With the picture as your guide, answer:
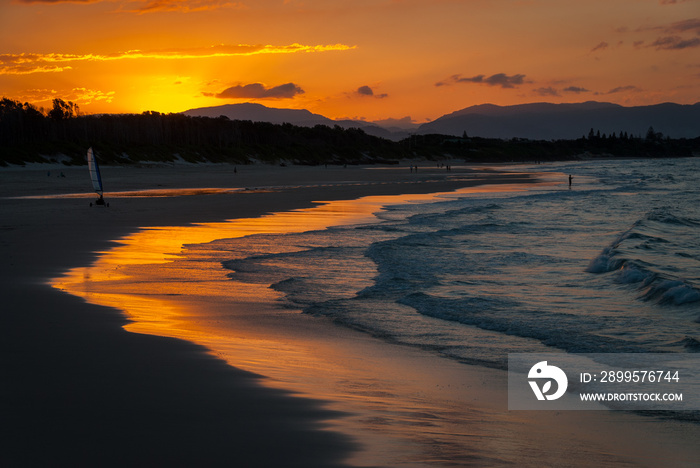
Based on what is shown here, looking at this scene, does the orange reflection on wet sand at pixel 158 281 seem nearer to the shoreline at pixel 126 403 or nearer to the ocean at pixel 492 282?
the shoreline at pixel 126 403

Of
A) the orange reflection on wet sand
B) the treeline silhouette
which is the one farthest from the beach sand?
the treeline silhouette

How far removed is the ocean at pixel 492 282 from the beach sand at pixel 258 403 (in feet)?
3.91

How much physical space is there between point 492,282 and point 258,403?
7.74 meters

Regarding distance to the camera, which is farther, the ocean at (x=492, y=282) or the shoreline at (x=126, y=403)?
the ocean at (x=492, y=282)

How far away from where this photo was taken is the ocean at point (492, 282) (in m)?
8.72

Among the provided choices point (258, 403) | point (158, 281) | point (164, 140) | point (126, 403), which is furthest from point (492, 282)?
point (164, 140)

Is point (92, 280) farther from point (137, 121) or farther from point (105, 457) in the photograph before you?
point (137, 121)

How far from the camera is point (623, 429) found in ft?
17.8

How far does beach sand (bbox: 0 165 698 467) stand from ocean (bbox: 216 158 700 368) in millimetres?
1192

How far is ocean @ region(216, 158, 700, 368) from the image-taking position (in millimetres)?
8719

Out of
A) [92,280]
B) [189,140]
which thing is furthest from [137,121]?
[92,280]

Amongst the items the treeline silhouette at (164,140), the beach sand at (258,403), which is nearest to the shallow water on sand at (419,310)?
the beach sand at (258,403)

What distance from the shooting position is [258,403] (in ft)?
18.2

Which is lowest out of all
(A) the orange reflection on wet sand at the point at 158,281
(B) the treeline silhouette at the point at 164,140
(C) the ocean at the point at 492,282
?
(C) the ocean at the point at 492,282
